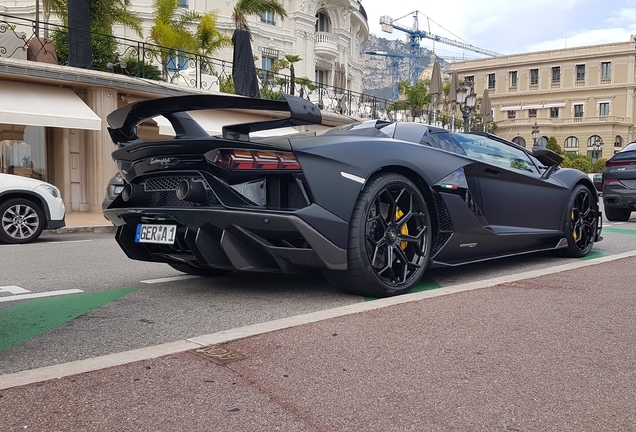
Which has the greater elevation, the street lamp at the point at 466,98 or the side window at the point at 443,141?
the street lamp at the point at 466,98

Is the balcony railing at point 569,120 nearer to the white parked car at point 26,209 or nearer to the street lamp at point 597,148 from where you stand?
the street lamp at point 597,148

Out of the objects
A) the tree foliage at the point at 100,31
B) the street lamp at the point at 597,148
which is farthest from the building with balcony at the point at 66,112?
the street lamp at the point at 597,148

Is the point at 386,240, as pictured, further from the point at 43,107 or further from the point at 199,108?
the point at 43,107

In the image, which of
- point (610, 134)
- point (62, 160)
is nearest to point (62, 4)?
point (62, 160)

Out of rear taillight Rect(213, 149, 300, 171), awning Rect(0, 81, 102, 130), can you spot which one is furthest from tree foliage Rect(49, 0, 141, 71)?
rear taillight Rect(213, 149, 300, 171)

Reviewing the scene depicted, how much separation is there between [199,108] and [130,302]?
1.32 metres

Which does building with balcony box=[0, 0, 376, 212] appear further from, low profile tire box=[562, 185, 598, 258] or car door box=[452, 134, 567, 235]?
low profile tire box=[562, 185, 598, 258]

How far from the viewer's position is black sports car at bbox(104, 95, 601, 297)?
374cm

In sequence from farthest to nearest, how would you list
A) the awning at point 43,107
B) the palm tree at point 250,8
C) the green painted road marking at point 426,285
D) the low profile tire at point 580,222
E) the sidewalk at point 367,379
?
the palm tree at point 250,8 < the awning at point 43,107 < the low profile tire at point 580,222 < the green painted road marking at point 426,285 < the sidewalk at point 367,379

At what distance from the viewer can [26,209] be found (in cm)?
872

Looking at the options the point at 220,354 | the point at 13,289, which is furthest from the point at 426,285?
the point at 13,289

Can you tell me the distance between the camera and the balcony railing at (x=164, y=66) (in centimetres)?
1452

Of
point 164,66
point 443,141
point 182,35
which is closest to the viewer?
point 443,141

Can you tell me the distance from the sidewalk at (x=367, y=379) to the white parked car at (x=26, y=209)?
21.6 feet
